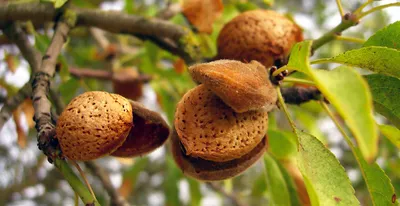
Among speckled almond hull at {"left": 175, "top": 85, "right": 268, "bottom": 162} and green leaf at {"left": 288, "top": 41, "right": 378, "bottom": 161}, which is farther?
speckled almond hull at {"left": 175, "top": 85, "right": 268, "bottom": 162}

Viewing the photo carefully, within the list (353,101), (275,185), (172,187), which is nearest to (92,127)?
(353,101)

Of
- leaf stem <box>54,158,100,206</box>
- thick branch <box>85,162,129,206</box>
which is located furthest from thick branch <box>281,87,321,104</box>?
thick branch <box>85,162,129,206</box>

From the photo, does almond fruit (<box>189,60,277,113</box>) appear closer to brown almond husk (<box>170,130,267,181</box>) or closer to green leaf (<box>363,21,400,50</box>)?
brown almond husk (<box>170,130,267,181</box>)

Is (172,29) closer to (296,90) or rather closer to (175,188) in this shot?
(296,90)

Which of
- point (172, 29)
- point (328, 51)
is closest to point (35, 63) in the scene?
point (172, 29)

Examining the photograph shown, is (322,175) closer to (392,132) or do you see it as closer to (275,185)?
(392,132)
